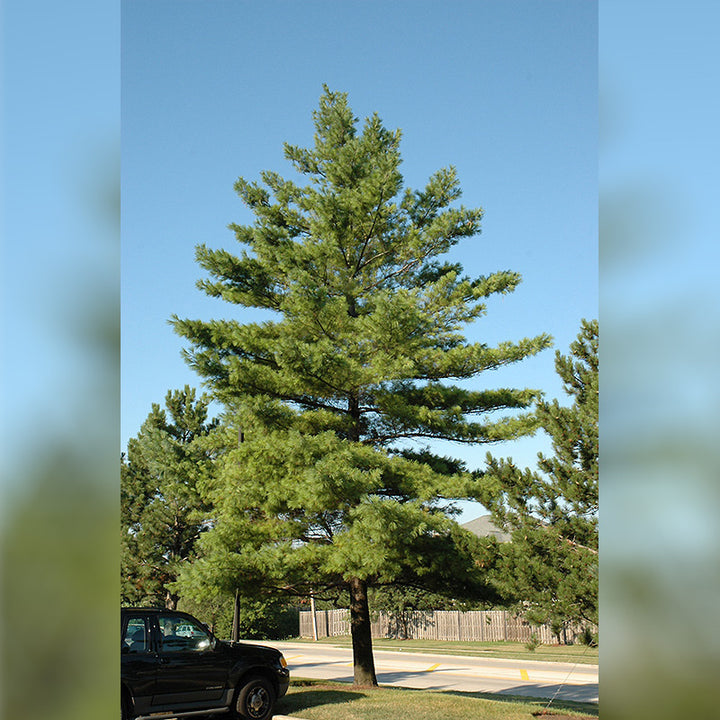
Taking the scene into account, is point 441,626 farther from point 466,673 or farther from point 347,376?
point 347,376

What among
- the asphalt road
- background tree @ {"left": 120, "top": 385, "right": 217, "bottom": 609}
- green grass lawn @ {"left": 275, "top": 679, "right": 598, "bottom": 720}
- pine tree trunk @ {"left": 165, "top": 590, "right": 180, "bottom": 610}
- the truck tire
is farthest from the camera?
pine tree trunk @ {"left": 165, "top": 590, "right": 180, "bottom": 610}

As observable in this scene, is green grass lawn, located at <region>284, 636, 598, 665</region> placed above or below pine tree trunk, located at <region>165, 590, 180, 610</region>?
below

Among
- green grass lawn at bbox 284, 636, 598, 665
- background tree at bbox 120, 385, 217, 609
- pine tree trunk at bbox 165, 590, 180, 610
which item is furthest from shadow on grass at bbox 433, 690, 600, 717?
pine tree trunk at bbox 165, 590, 180, 610

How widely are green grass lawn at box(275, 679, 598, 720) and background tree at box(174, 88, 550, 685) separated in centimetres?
164

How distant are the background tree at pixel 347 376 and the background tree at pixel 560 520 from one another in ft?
6.60

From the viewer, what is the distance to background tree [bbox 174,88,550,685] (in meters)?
11.9

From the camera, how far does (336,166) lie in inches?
554

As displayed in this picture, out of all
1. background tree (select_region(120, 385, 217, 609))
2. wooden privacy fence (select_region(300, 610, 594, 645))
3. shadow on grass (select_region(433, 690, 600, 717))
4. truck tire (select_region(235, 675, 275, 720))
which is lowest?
wooden privacy fence (select_region(300, 610, 594, 645))

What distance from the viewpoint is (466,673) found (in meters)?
19.7

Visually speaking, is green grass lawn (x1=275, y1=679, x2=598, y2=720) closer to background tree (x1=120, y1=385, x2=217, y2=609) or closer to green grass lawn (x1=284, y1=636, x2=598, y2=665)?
background tree (x1=120, y1=385, x2=217, y2=609)

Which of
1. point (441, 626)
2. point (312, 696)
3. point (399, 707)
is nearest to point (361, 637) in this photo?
point (312, 696)
